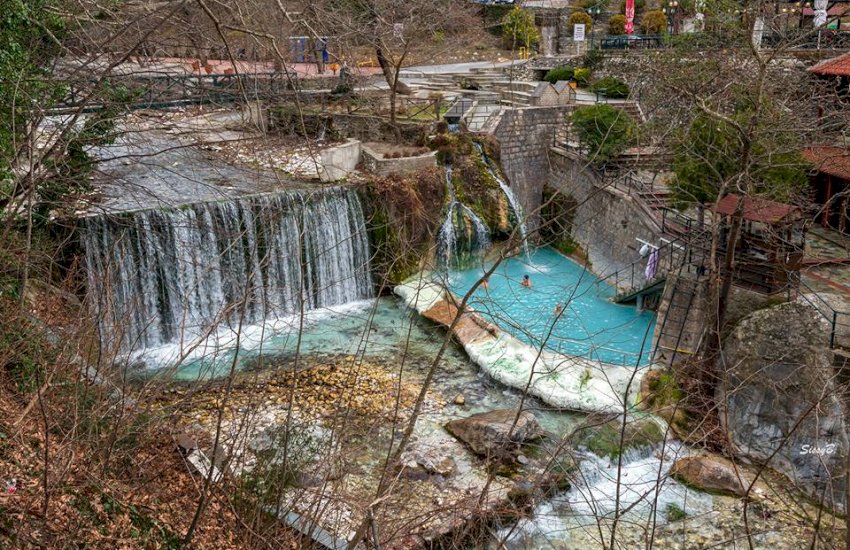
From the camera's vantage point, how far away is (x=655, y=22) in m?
A: 30.9

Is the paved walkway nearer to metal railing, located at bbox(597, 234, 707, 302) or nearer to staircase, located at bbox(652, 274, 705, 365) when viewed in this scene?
metal railing, located at bbox(597, 234, 707, 302)

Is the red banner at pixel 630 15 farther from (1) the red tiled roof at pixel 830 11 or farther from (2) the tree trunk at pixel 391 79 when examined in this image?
(2) the tree trunk at pixel 391 79

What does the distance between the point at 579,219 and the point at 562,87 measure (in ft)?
15.2

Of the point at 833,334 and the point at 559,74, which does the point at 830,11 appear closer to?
the point at 559,74

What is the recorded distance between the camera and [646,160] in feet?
63.1

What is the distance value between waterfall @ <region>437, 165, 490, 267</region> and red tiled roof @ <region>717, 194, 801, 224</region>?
7382 mm

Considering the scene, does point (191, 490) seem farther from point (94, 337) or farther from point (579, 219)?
point (579, 219)

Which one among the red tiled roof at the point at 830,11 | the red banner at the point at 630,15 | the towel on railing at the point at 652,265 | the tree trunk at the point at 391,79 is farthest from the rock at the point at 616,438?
the red banner at the point at 630,15

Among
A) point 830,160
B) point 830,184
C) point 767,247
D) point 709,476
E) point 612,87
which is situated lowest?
point 709,476

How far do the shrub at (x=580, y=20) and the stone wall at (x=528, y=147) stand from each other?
11.9 m

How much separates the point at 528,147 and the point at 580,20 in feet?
42.9

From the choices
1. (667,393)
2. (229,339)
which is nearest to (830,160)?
(667,393)

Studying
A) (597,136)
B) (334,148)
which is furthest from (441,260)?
(597,136)

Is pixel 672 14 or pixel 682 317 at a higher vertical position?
pixel 672 14
